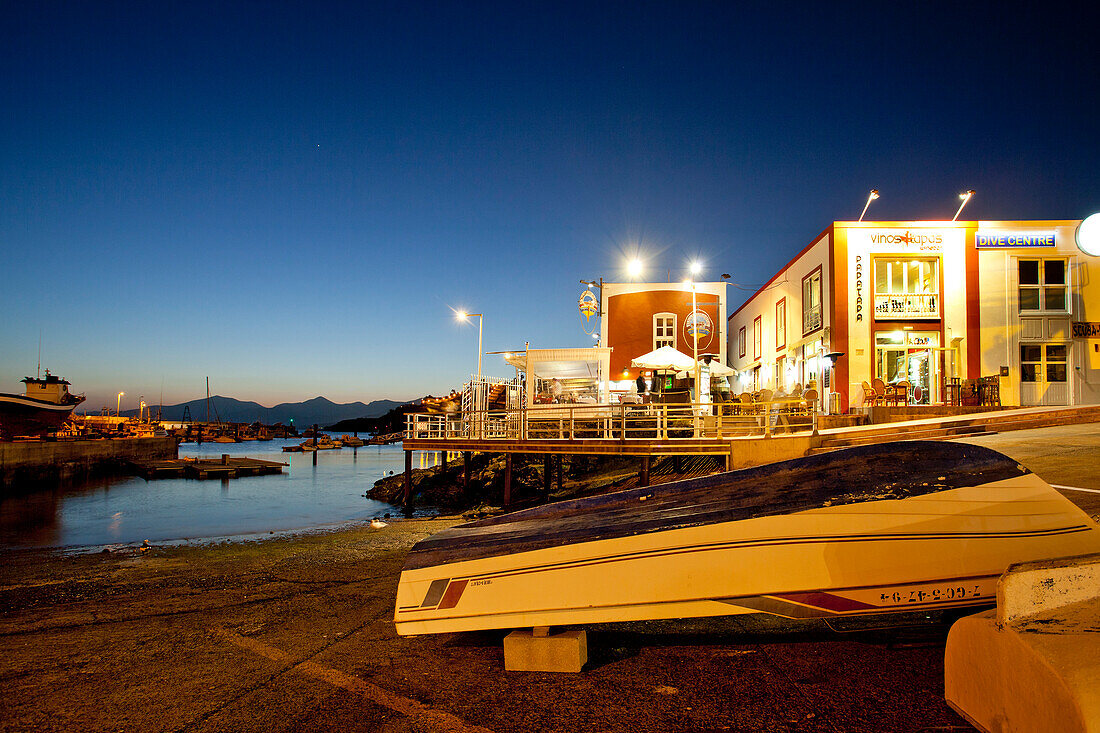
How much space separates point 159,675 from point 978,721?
5649 mm

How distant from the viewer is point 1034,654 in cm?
225

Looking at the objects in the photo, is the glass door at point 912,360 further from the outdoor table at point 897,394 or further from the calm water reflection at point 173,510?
the calm water reflection at point 173,510

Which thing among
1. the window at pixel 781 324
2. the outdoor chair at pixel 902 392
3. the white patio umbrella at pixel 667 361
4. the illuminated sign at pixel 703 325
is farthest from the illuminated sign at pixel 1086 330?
the illuminated sign at pixel 703 325

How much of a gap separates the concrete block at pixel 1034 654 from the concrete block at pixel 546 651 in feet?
7.26

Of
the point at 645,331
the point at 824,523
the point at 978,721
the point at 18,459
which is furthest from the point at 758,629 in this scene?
the point at 18,459

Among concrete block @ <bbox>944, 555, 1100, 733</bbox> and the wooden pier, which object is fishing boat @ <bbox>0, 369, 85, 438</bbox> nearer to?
the wooden pier

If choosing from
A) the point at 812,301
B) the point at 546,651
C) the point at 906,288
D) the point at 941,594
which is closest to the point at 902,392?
the point at 906,288

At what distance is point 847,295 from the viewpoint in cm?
1730

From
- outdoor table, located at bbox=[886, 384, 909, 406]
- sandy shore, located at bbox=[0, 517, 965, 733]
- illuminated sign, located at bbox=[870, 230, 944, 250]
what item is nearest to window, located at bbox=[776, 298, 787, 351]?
illuminated sign, located at bbox=[870, 230, 944, 250]

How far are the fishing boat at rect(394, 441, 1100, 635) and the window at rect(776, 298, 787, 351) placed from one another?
20069 mm

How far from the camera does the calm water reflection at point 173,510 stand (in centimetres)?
2092

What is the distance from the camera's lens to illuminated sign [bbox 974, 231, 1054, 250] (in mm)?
17047

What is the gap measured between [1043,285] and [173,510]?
123 ft

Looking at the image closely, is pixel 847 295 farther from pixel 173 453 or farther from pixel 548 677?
pixel 173 453
